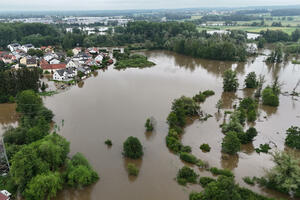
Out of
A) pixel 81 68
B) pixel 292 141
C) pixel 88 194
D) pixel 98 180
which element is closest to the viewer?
pixel 88 194

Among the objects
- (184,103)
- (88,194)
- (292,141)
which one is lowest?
(88,194)

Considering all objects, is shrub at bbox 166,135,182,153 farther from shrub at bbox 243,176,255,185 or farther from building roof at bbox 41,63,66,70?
building roof at bbox 41,63,66,70

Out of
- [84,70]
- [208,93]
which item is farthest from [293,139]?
[84,70]

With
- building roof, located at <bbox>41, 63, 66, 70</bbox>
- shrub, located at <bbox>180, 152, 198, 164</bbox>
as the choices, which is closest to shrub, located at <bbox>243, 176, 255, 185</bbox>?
shrub, located at <bbox>180, 152, 198, 164</bbox>

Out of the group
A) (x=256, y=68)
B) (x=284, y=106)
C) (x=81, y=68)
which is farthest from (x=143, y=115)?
(x=256, y=68)

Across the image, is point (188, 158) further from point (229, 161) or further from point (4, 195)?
point (4, 195)

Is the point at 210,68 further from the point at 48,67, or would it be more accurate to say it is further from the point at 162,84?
the point at 48,67
